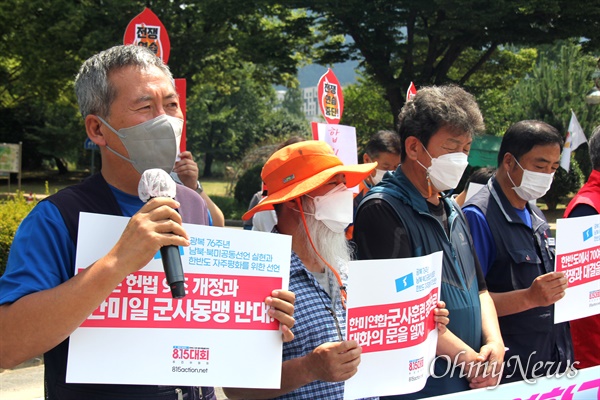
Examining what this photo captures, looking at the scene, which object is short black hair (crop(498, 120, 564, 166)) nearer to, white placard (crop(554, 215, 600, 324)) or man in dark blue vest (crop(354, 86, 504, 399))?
white placard (crop(554, 215, 600, 324))

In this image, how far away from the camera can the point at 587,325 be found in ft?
11.7

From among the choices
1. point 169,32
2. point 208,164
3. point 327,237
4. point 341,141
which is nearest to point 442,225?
point 327,237

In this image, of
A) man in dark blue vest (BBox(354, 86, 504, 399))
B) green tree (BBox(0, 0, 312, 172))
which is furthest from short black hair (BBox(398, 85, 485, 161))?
green tree (BBox(0, 0, 312, 172))

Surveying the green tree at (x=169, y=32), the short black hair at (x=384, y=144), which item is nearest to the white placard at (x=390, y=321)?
the short black hair at (x=384, y=144)

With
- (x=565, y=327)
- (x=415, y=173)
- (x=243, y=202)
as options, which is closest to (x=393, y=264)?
(x=415, y=173)

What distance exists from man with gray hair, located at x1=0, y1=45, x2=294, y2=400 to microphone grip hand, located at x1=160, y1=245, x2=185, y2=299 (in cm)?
3

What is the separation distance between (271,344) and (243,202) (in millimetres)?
19206

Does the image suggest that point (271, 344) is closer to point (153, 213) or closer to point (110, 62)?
point (153, 213)

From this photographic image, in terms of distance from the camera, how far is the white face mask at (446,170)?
2873 millimetres

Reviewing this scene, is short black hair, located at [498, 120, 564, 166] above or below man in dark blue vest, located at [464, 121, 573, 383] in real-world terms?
above

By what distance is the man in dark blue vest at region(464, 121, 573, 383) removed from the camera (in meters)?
3.09

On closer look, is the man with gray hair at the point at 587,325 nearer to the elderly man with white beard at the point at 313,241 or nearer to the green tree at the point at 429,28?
the elderly man with white beard at the point at 313,241

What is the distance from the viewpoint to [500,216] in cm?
332

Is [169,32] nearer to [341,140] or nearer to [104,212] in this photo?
[341,140]
